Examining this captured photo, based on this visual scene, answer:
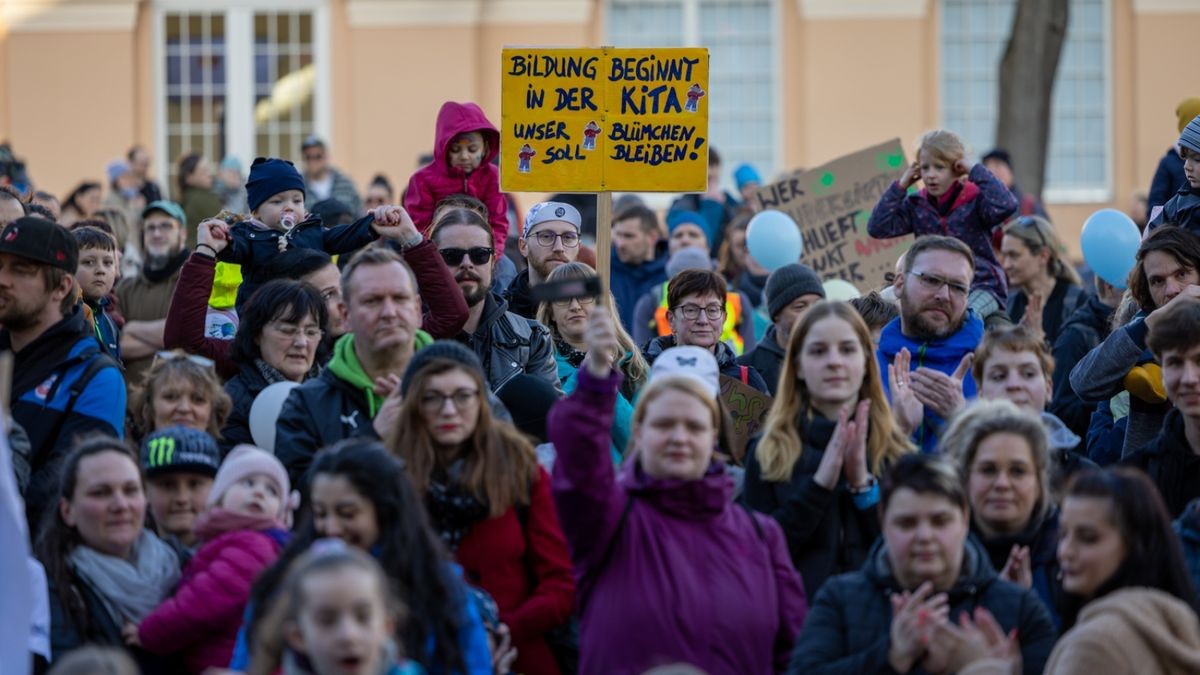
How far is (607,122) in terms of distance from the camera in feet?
30.5

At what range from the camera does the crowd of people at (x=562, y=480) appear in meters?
6.14

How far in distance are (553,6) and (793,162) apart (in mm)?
3378

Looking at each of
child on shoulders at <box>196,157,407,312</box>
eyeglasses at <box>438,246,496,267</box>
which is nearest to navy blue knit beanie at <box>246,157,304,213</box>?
child on shoulders at <box>196,157,407,312</box>

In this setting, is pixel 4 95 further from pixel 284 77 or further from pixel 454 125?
pixel 454 125

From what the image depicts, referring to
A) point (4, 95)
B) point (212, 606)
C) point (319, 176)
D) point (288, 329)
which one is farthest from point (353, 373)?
point (4, 95)

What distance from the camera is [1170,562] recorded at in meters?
6.12

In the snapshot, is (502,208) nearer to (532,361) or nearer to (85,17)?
(532,361)

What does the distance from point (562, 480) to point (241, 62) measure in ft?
65.2

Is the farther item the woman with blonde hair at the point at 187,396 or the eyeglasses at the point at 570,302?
the eyeglasses at the point at 570,302

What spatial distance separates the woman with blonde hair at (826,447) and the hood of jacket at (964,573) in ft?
2.04

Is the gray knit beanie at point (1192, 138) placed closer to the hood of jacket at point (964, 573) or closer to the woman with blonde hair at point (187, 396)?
the hood of jacket at point (964, 573)

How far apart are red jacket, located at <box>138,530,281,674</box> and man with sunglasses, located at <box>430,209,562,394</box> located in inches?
77.4

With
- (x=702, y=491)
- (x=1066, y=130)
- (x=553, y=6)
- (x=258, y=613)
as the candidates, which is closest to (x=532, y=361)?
(x=702, y=491)

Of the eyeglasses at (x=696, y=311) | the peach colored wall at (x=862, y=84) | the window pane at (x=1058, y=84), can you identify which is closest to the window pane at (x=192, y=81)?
the peach colored wall at (x=862, y=84)
